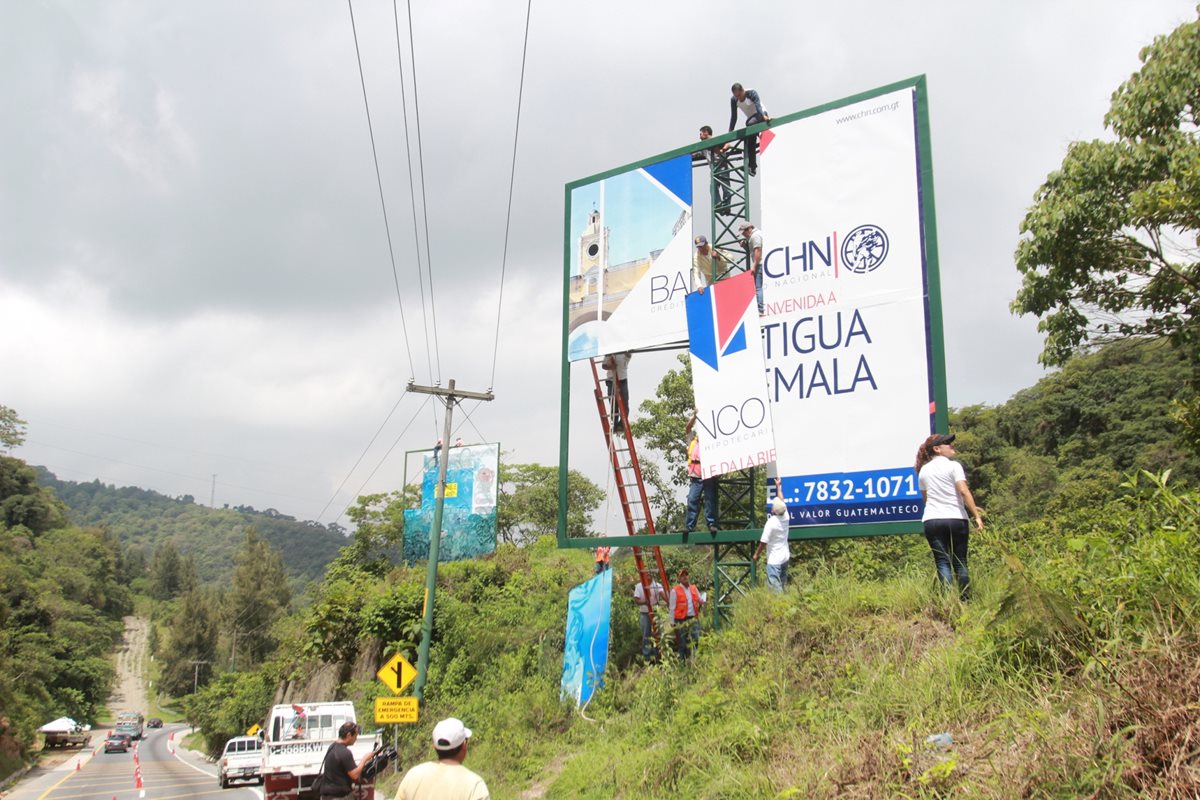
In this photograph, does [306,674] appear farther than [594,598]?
Yes

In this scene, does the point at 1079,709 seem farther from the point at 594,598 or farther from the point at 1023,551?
the point at 594,598

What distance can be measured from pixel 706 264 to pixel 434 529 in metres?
11.8

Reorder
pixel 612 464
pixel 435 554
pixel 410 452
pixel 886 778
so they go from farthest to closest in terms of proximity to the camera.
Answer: pixel 410 452 < pixel 435 554 < pixel 612 464 < pixel 886 778

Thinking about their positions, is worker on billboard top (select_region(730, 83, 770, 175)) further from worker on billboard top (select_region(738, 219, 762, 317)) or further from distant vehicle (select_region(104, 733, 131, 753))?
distant vehicle (select_region(104, 733, 131, 753))

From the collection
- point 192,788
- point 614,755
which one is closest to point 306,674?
point 192,788

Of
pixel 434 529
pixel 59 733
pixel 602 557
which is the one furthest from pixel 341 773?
pixel 59 733

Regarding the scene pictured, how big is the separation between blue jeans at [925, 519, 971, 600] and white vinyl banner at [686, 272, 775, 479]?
358 centimetres

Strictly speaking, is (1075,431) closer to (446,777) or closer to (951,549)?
(951,549)

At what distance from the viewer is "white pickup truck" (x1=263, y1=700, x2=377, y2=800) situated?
1627 cm

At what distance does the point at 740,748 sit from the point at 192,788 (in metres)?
28.3

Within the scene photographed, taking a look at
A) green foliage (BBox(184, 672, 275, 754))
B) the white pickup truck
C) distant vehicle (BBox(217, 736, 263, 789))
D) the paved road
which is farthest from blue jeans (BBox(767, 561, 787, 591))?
green foliage (BBox(184, 672, 275, 754))

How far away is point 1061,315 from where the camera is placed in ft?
47.1

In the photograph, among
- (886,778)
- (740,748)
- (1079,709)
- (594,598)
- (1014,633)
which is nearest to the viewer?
(1079,709)

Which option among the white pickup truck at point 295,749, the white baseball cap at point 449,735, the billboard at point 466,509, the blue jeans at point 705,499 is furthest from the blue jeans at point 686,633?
the billboard at point 466,509
